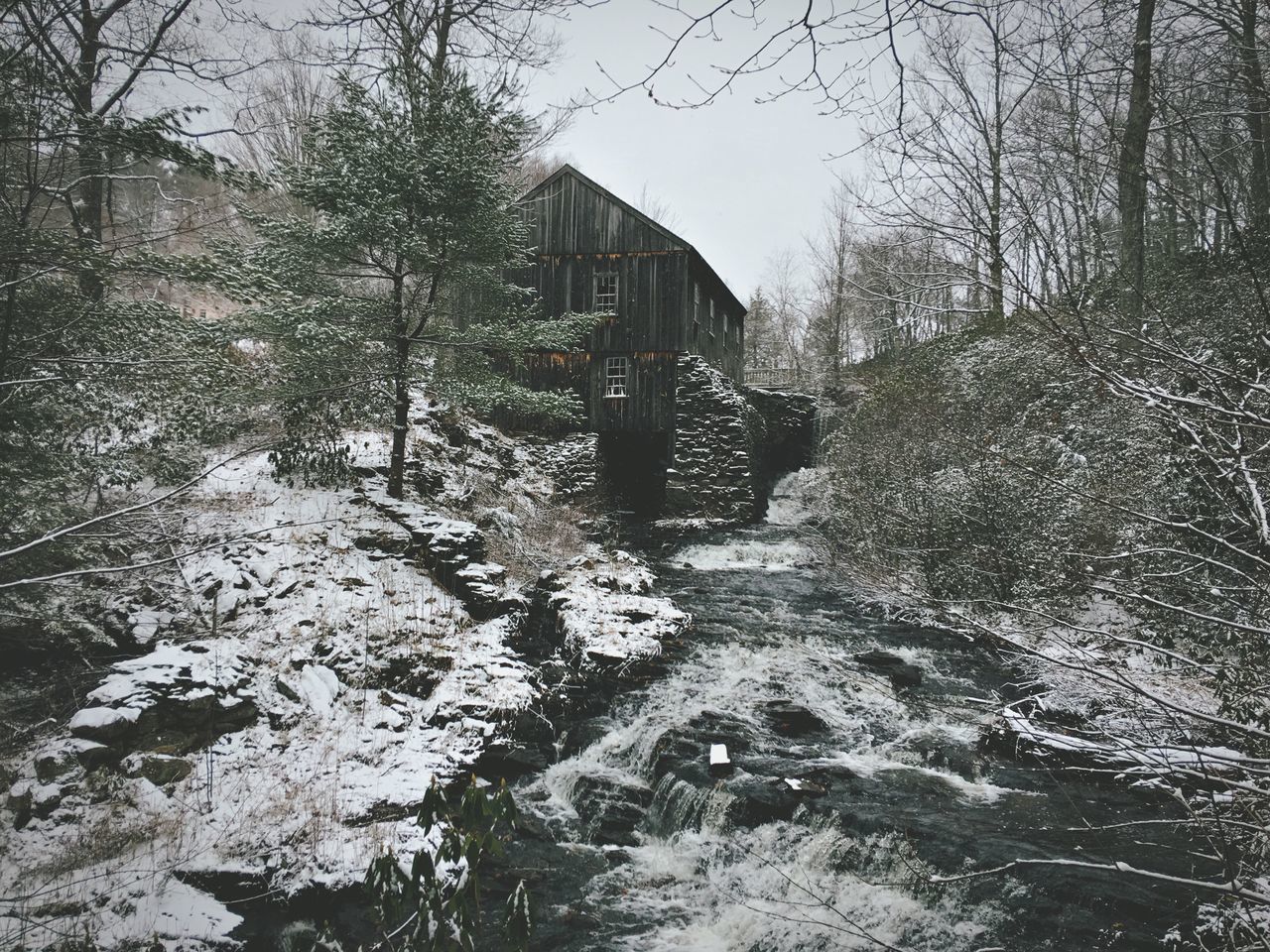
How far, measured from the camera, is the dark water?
4.59 m

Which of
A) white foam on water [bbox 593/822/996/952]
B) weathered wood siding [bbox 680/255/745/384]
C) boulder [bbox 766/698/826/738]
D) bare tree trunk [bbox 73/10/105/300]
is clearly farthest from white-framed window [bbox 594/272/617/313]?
white foam on water [bbox 593/822/996/952]

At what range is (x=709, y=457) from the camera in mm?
19078

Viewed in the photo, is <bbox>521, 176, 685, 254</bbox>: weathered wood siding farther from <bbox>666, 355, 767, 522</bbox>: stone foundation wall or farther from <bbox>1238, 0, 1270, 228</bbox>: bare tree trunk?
<bbox>1238, 0, 1270, 228</bbox>: bare tree trunk

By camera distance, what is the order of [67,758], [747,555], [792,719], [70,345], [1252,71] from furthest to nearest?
[747,555]
[792,719]
[70,345]
[67,758]
[1252,71]

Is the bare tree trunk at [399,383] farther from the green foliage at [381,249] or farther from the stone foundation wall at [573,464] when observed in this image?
the stone foundation wall at [573,464]

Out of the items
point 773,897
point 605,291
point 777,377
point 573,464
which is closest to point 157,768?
point 773,897

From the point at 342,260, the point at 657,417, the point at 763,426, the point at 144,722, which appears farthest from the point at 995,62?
the point at 763,426

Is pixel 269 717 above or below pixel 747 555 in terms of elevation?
below

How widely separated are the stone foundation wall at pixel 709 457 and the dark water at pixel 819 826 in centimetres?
978

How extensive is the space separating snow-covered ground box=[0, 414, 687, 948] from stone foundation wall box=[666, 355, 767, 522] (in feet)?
25.9

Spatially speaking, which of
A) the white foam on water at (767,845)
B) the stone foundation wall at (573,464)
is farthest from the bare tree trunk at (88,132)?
the stone foundation wall at (573,464)

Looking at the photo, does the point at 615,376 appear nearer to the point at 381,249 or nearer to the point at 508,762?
the point at 381,249

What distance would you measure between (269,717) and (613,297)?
15977 millimetres

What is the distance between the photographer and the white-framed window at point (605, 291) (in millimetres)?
20062
